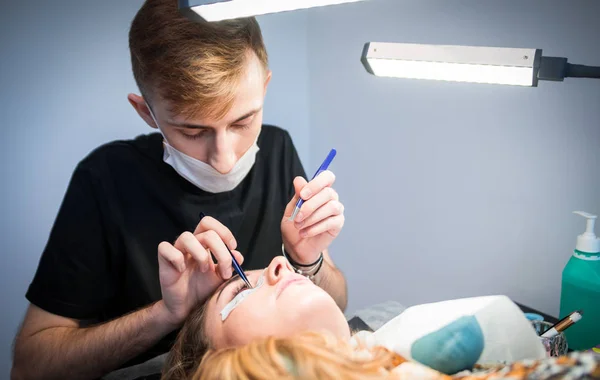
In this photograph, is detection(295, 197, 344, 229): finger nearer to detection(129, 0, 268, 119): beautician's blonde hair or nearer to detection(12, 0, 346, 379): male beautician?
detection(12, 0, 346, 379): male beautician

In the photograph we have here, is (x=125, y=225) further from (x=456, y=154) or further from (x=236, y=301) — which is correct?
(x=456, y=154)

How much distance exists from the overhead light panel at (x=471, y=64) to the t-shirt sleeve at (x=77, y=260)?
77cm

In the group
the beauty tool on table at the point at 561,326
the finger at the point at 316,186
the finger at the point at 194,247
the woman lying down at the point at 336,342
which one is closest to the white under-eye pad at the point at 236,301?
the woman lying down at the point at 336,342

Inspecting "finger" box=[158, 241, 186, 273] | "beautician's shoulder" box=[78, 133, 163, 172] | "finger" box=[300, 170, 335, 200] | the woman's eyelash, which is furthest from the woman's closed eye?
"beautician's shoulder" box=[78, 133, 163, 172]

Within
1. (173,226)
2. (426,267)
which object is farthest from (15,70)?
(426,267)

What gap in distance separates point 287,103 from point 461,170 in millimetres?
681

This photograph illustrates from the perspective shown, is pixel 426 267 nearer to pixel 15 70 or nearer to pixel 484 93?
pixel 484 93

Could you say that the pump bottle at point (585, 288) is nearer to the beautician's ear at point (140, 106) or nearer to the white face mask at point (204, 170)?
the white face mask at point (204, 170)

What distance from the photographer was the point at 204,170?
3.91ft

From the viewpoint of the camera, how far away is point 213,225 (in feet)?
3.51

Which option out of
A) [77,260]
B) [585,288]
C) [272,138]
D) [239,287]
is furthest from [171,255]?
[585,288]

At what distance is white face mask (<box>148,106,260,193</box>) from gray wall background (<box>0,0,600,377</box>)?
20 centimetres

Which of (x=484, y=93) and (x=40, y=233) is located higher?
(x=484, y=93)

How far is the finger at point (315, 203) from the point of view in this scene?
1.07 meters
